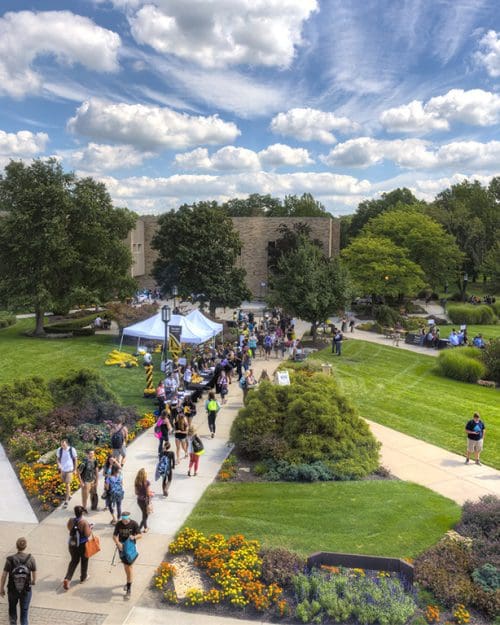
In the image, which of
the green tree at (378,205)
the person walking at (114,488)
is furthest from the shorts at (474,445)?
the green tree at (378,205)

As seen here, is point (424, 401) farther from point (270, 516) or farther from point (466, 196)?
point (466, 196)

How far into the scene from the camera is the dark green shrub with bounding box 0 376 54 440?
605 inches

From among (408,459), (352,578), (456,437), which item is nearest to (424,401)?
(456,437)

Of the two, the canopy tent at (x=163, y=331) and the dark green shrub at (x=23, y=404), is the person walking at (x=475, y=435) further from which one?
the canopy tent at (x=163, y=331)

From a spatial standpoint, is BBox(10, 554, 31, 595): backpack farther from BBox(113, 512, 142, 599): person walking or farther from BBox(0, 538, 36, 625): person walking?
BBox(113, 512, 142, 599): person walking

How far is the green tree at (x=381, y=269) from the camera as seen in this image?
4544cm

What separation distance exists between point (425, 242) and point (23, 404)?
4400cm

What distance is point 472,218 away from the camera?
251 feet

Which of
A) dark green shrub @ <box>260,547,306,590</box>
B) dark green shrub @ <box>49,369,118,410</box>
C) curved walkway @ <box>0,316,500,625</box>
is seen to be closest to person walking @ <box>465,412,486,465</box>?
curved walkway @ <box>0,316,500,625</box>

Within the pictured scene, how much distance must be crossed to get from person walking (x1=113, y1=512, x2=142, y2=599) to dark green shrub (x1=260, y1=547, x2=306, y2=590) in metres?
2.00

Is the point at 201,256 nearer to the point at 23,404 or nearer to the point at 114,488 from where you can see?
the point at 23,404

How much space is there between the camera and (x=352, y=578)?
819 cm

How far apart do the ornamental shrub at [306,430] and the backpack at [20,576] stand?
675cm

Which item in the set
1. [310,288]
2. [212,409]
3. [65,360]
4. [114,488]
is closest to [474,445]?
[212,409]
